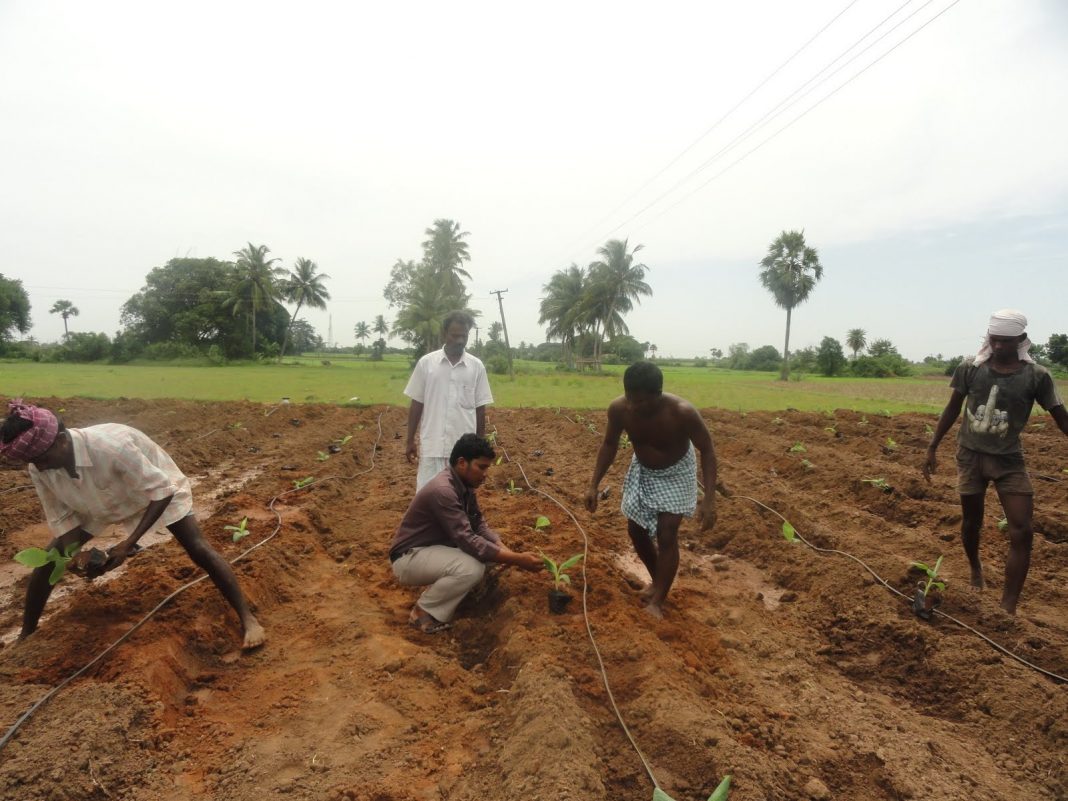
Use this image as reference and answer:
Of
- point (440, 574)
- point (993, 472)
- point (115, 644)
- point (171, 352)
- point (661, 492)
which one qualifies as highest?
point (171, 352)

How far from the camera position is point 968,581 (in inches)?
192

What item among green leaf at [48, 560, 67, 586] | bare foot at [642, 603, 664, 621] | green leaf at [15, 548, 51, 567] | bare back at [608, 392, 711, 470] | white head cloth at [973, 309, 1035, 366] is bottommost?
bare foot at [642, 603, 664, 621]

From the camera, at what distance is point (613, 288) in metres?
45.5

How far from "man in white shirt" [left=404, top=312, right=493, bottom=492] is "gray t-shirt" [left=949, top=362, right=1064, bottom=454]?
10.9 ft

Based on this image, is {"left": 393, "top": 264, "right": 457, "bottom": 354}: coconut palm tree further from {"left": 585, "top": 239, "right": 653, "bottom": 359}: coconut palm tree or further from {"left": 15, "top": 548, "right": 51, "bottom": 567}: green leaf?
{"left": 15, "top": 548, "right": 51, "bottom": 567}: green leaf

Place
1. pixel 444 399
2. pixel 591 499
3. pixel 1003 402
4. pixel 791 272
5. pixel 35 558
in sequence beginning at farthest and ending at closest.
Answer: pixel 791 272 → pixel 444 399 → pixel 591 499 → pixel 1003 402 → pixel 35 558

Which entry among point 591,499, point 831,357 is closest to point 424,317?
point 831,357

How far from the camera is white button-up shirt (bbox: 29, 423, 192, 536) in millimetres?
3158

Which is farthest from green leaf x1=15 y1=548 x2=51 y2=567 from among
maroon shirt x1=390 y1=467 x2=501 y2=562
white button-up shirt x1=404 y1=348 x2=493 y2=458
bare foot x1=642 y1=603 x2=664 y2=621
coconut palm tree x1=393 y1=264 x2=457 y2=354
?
coconut palm tree x1=393 y1=264 x2=457 y2=354

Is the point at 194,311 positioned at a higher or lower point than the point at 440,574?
higher

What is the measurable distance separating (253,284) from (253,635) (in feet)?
161

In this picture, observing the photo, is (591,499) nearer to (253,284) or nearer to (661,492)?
(661,492)

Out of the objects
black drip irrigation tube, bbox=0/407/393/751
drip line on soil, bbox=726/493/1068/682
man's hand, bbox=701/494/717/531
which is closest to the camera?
black drip irrigation tube, bbox=0/407/393/751

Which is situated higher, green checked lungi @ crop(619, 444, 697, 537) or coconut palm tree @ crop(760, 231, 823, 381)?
coconut palm tree @ crop(760, 231, 823, 381)
